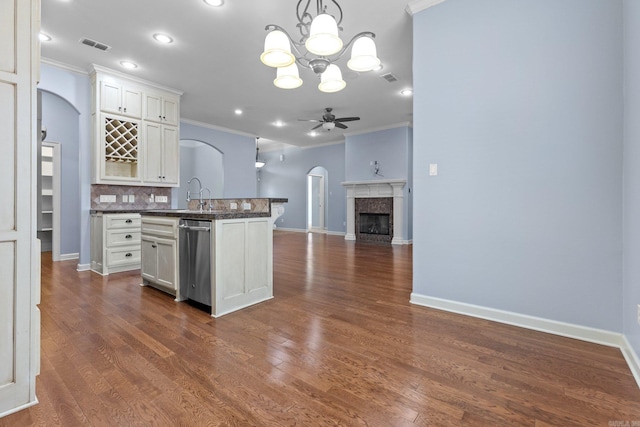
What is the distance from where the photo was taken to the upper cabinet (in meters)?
4.43

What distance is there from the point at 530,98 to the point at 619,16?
0.66 m

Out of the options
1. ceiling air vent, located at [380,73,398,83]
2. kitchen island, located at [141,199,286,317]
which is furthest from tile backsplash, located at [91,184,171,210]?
ceiling air vent, located at [380,73,398,83]

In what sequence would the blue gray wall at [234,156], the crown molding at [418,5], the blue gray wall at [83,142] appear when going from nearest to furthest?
the crown molding at [418,5] < the blue gray wall at [83,142] < the blue gray wall at [234,156]

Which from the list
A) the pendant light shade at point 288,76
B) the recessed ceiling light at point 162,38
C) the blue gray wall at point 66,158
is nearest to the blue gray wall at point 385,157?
the pendant light shade at point 288,76

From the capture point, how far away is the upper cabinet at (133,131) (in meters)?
4.43

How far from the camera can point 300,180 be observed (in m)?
10.6

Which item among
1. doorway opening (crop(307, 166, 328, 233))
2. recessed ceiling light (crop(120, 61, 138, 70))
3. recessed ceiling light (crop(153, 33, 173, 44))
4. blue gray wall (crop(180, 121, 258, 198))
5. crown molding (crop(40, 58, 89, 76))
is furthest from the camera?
doorway opening (crop(307, 166, 328, 233))

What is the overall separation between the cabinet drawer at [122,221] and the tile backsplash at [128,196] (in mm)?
570

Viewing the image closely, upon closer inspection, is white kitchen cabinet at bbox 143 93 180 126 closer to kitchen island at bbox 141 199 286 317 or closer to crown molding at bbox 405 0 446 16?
kitchen island at bbox 141 199 286 317

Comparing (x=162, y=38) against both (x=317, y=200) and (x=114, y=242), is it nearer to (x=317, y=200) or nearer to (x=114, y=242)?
(x=114, y=242)

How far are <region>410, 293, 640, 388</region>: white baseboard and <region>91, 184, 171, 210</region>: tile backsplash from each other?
4541 millimetres

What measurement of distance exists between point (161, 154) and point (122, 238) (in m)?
1.49

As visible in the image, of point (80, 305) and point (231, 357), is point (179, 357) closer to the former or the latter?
point (231, 357)

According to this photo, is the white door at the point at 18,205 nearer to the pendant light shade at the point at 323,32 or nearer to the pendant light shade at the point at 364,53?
the pendant light shade at the point at 323,32
